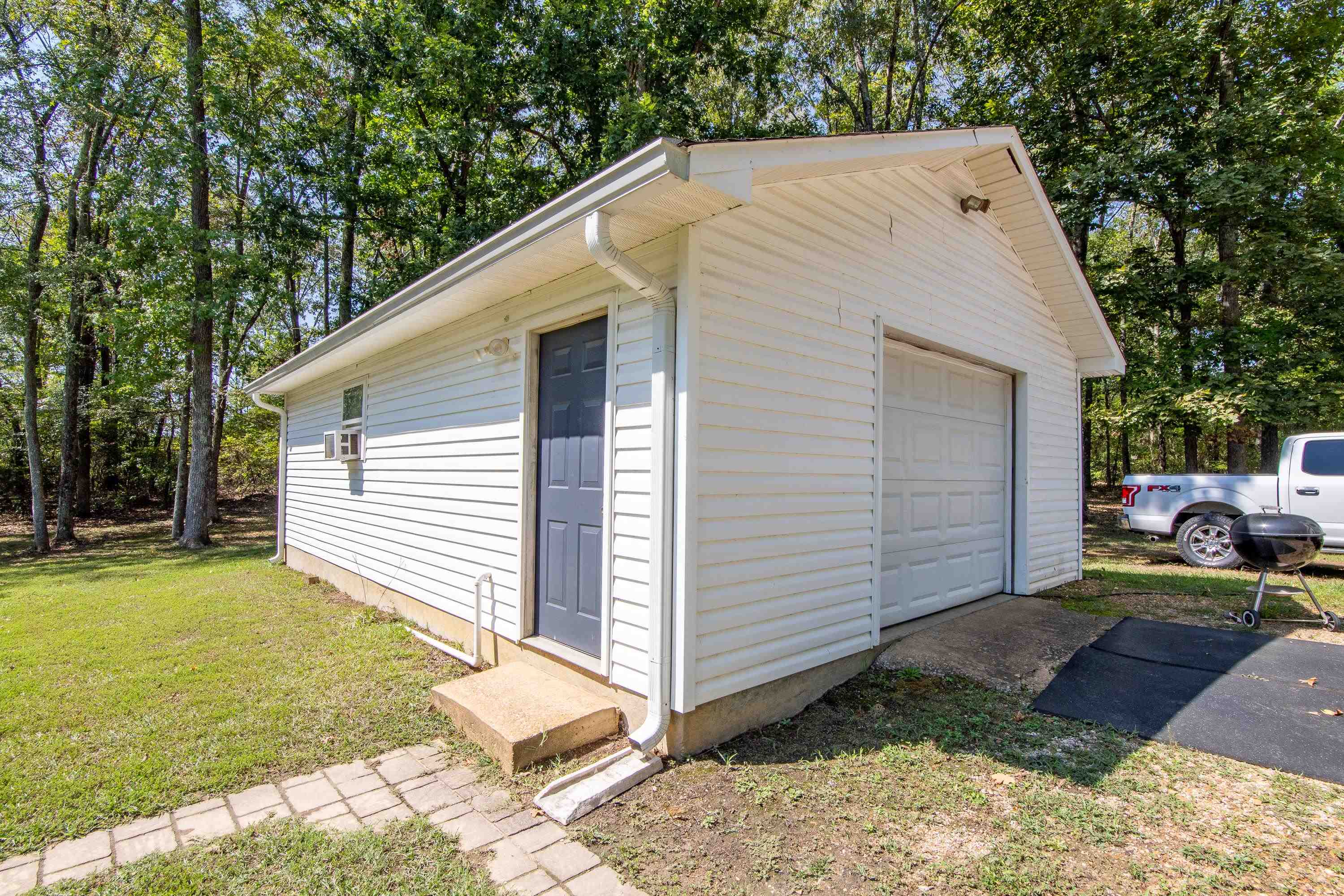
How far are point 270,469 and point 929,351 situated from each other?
20.8 metres

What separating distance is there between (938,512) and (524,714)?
3.50 metres

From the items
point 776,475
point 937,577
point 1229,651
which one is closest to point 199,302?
point 776,475

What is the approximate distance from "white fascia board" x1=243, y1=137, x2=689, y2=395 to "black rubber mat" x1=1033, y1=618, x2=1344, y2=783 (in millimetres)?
3438

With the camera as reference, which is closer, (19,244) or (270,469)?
(19,244)

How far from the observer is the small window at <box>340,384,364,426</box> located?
254 inches

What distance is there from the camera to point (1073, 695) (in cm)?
352

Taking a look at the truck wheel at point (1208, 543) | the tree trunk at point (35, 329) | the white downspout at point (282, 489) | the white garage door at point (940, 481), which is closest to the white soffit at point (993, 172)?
the white garage door at point (940, 481)

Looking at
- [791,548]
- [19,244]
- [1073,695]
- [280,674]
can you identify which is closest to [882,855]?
[791,548]

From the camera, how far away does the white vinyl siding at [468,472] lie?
3.05m

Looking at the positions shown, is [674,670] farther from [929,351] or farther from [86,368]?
[86,368]

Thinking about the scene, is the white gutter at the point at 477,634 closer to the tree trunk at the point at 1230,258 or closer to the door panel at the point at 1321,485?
the door panel at the point at 1321,485

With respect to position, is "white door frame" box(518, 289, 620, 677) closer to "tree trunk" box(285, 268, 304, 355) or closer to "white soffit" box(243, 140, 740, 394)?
"white soffit" box(243, 140, 740, 394)

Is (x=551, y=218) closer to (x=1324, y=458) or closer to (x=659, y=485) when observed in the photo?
(x=659, y=485)

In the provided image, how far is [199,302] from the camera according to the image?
10.8 metres
